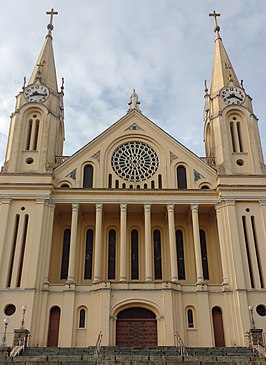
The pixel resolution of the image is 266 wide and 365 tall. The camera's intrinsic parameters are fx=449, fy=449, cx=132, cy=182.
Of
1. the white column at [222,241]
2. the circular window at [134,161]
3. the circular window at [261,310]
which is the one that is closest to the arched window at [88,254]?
the circular window at [134,161]

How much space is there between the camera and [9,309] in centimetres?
2770

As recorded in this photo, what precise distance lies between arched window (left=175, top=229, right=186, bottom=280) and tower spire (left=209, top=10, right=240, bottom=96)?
12658 mm

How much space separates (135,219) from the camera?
34.1m

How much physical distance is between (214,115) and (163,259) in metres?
12.3

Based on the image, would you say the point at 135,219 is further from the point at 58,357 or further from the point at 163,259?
the point at 58,357

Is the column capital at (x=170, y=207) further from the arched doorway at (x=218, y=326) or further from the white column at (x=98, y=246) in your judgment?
Result: the arched doorway at (x=218, y=326)

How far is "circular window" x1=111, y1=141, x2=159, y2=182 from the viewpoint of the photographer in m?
34.0

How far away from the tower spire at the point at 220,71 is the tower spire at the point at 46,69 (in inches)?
537

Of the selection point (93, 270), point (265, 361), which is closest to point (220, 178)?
point (93, 270)

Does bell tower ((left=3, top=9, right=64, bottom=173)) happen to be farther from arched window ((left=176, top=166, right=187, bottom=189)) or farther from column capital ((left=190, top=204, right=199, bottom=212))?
column capital ((left=190, top=204, right=199, bottom=212))

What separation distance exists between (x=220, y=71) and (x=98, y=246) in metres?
19.0

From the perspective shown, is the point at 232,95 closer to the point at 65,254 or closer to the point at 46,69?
the point at 46,69

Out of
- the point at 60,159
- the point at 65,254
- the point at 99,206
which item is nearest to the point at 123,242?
the point at 99,206

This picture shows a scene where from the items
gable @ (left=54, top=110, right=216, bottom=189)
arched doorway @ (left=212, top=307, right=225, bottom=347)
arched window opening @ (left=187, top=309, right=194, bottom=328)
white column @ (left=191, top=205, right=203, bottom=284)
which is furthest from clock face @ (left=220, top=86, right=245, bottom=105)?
arched window opening @ (left=187, top=309, right=194, bottom=328)
